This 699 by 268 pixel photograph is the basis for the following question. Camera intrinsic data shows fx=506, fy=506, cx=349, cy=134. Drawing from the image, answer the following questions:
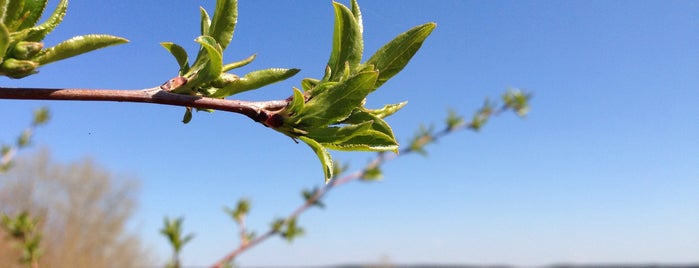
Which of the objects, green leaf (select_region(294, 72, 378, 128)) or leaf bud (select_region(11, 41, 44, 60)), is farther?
green leaf (select_region(294, 72, 378, 128))

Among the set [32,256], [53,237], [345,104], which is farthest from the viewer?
[53,237]

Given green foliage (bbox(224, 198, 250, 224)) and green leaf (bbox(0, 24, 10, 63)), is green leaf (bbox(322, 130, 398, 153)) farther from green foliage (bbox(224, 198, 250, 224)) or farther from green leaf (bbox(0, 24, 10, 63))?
green foliage (bbox(224, 198, 250, 224))

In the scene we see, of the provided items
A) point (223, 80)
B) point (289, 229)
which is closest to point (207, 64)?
point (223, 80)

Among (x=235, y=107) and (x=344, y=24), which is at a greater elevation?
(x=344, y=24)

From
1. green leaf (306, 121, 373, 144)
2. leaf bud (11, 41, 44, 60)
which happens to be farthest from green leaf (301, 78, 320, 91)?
leaf bud (11, 41, 44, 60)

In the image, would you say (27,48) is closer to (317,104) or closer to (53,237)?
(317,104)

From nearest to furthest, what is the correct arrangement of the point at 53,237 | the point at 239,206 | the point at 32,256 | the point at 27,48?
the point at 27,48, the point at 32,256, the point at 239,206, the point at 53,237

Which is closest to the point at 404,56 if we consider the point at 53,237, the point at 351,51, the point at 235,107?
the point at 351,51

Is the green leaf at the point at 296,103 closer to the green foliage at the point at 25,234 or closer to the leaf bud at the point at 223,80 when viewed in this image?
the leaf bud at the point at 223,80
